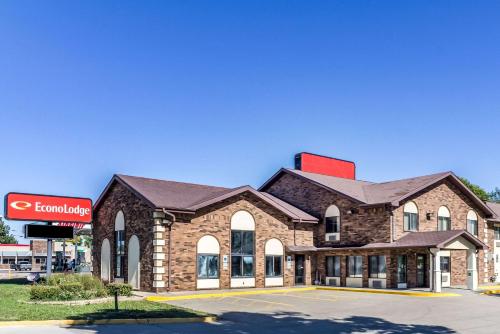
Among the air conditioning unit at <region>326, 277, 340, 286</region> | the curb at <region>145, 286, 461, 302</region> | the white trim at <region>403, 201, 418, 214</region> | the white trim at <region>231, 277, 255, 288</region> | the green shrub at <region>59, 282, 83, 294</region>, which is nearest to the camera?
the green shrub at <region>59, 282, 83, 294</region>

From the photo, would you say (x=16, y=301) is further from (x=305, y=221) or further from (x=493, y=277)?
(x=493, y=277)

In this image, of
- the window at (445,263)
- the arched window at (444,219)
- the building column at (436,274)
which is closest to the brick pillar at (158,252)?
the building column at (436,274)

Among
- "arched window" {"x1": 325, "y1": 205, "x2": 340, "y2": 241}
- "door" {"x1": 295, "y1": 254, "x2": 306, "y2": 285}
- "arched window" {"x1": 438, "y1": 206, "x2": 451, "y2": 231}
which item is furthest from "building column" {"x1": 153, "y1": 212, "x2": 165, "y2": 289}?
"arched window" {"x1": 438, "y1": 206, "x2": 451, "y2": 231}

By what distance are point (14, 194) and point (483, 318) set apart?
77.7ft

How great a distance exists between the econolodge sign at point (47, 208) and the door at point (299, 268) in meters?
13.1

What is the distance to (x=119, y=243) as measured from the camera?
31.9m

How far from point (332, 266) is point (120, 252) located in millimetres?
13430

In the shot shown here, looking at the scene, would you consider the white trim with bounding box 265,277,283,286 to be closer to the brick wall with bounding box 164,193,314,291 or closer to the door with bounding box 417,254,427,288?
the brick wall with bounding box 164,193,314,291

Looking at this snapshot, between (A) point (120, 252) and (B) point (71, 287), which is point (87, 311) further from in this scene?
(A) point (120, 252)

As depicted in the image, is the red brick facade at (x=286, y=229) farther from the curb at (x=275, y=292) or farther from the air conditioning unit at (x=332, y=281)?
the curb at (x=275, y=292)

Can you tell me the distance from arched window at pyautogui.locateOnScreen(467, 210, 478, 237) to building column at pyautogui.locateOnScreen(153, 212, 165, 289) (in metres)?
23.0

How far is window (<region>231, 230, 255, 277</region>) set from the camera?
30.6 meters

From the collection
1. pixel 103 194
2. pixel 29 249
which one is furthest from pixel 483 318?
pixel 29 249

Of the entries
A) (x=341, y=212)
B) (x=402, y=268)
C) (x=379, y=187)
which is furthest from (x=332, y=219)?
(x=402, y=268)
